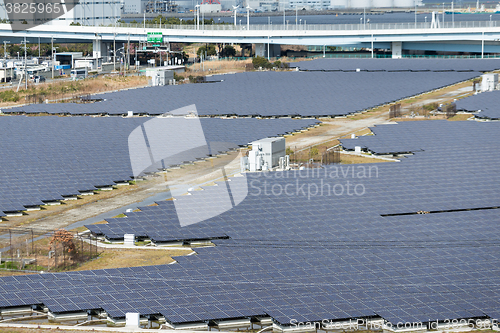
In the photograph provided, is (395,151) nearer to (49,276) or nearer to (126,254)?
(126,254)

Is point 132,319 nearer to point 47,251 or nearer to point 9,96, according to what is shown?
point 47,251

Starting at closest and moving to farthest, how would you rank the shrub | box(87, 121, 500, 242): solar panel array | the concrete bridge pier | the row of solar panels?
the row of solar panels, box(87, 121, 500, 242): solar panel array, the shrub, the concrete bridge pier

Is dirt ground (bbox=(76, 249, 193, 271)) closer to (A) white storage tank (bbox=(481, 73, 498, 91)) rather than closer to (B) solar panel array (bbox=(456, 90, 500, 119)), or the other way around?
(B) solar panel array (bbox=(456, 90, 500, 119))

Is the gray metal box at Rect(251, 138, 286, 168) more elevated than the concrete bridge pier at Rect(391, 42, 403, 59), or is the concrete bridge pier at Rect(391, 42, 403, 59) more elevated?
the concrete bridge pier at Rect(391, 42, 403, 59)

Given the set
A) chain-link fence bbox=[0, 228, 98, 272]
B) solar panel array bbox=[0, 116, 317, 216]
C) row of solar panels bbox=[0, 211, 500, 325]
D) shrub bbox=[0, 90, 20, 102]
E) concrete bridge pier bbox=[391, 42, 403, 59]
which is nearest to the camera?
row of solar panels bbox=[0, 211, 500, 325]

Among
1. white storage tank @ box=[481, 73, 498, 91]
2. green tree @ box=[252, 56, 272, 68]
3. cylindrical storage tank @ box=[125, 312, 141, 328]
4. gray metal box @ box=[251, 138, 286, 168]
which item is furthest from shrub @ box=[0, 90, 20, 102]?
cylindrical storage tank @ box=[125, 312, 141, 328]

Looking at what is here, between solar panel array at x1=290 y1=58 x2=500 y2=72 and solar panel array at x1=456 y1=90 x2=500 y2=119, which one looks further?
solar panel array at x1=290 y1=58 x2=500 y2=72

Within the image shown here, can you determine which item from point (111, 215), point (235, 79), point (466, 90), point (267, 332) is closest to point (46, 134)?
point (111, 215)
